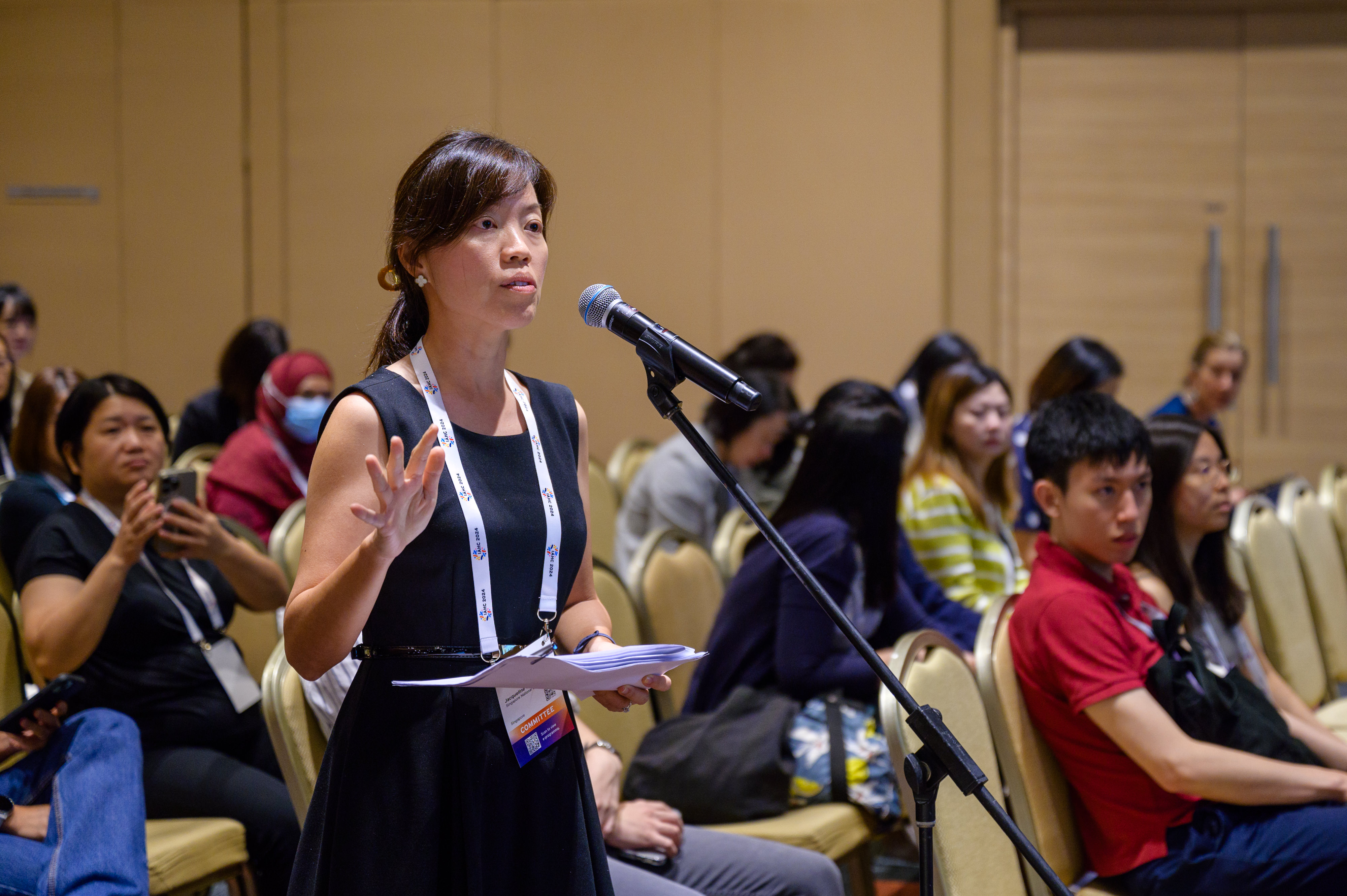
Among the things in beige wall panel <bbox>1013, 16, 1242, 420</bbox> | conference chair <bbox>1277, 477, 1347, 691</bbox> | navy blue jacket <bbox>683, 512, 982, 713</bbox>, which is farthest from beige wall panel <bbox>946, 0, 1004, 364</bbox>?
navy blue jacket <bbox>683, 512, 982, 713</bbox>

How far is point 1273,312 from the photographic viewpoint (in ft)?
20.0

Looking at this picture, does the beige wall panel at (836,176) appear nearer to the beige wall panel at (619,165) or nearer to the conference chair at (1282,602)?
the beige wall panel at (619,165)

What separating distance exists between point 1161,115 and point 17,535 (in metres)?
5.64

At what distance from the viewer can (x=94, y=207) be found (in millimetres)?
6328

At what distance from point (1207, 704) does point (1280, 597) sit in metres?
1.57

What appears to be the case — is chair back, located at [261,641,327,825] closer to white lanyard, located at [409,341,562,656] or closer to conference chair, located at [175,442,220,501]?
white lanyard, located at [409,341,562,656]

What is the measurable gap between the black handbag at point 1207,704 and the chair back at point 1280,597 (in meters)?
1.17

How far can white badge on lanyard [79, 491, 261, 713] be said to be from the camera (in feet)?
7.72

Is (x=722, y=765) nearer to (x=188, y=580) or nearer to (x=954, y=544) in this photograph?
(x=188, y=580)

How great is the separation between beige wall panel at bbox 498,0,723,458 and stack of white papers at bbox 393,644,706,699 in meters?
4.98

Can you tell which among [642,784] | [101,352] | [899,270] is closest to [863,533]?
[642,784]

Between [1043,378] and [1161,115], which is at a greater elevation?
[1161,115]

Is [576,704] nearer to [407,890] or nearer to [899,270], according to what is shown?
[407,890]

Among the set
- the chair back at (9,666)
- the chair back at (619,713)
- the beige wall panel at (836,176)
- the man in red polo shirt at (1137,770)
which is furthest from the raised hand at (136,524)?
the beige wall panel at (836,176)
